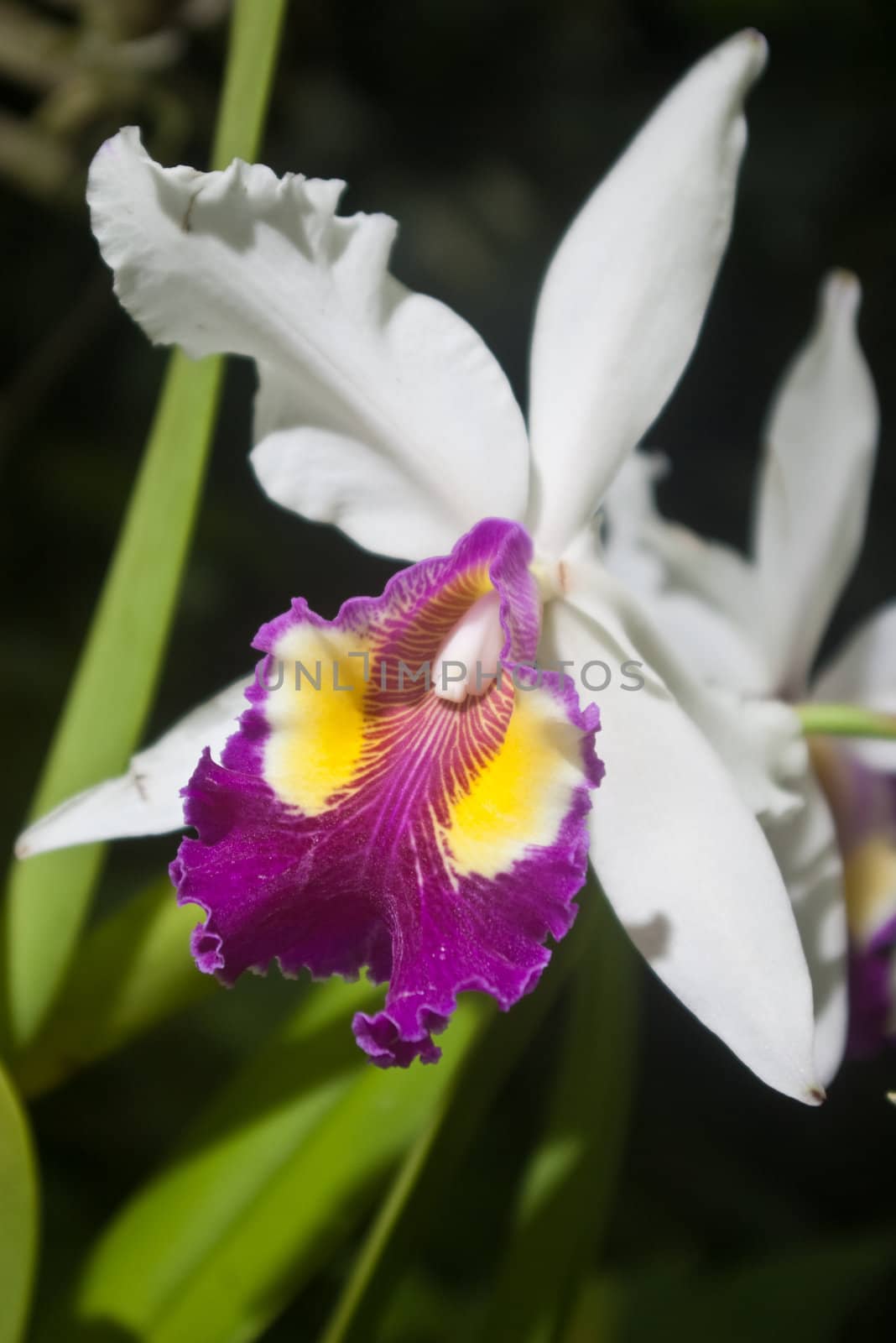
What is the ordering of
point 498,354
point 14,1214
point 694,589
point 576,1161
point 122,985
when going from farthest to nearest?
point 498,354 < point 694,589 < point 576,1161 < point 122,985 < point 14,1214

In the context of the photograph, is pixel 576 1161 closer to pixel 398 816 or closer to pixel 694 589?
pixel 398 816

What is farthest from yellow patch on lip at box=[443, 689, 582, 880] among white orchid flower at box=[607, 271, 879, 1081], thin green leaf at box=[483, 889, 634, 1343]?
white orchid flower at box=[607, 271, 879, 1081]

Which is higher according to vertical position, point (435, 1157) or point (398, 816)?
point (398, 816)

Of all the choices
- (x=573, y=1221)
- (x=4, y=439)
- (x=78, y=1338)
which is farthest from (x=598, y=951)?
(x=4, y=439)

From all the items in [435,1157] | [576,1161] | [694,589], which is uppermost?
[694,589]

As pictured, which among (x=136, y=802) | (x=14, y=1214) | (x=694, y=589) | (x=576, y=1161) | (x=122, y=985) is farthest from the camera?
(x=694, y=589)

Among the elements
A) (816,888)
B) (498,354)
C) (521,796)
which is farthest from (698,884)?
(498,354)
